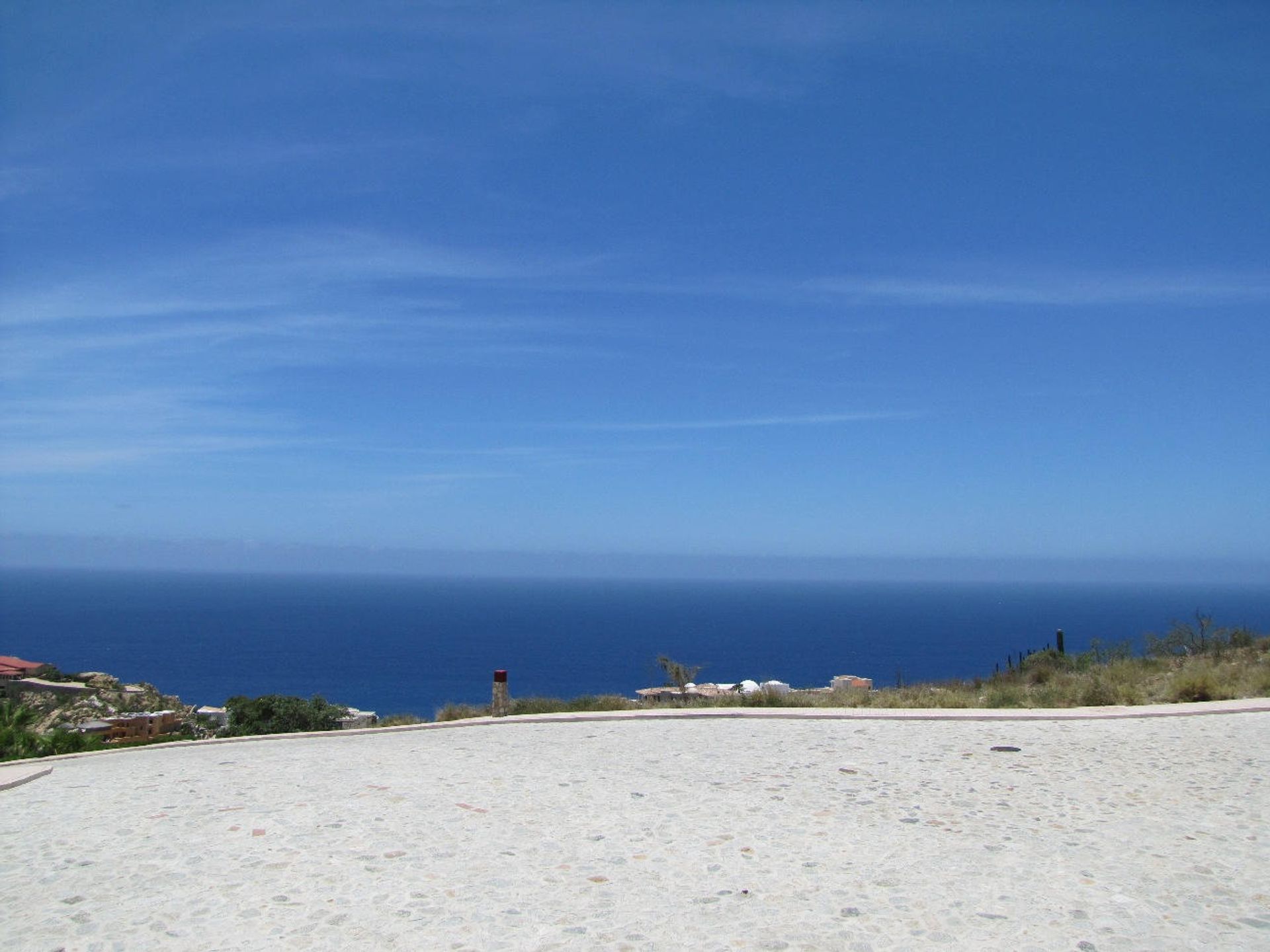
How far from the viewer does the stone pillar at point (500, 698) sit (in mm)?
13906

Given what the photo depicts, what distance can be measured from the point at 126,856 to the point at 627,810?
349 centimetres

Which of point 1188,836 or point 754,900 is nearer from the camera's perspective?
point 754,900

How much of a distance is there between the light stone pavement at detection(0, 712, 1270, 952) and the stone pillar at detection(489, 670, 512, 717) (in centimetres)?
399

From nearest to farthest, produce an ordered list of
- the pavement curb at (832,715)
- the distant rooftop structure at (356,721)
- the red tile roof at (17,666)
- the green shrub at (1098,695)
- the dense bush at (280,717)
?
1. the pavement curb at (832,715)
2. the green shrub at (1098,695)
3. the dense bush at (280,717)
4. the distant rooftop structure at (356,721)
5. the red tile roof at (17,666)

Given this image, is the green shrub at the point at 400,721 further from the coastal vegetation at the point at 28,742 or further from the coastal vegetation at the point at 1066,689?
the coastal vegetation at the point at 28,742

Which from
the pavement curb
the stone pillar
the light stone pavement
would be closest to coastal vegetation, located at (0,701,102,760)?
the pavement curb

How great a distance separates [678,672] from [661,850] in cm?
1319

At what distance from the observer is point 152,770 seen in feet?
30.8

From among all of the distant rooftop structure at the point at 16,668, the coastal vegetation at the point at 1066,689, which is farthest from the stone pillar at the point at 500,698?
the distant rooftop structure at the point at 16,668

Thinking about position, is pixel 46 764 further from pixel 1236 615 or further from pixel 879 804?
pixel 1236 615

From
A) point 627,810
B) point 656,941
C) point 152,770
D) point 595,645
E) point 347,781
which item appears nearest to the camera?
point 656,941

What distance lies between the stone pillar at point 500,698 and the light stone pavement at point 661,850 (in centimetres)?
399

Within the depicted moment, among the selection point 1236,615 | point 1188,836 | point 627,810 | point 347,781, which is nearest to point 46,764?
point 347,781

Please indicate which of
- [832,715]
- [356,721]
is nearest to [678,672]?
[832,715]
